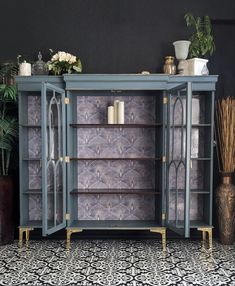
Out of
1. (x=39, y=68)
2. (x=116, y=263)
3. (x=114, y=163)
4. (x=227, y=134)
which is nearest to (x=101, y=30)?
(x=39, y=68)

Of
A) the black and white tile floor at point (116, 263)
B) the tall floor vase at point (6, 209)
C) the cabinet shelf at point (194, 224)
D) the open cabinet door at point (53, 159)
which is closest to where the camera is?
the black and white tile floor at point (116, 263)

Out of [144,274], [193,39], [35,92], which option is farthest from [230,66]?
[144,274]

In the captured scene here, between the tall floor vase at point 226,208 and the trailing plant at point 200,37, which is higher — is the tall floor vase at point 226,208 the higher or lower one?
the lower one

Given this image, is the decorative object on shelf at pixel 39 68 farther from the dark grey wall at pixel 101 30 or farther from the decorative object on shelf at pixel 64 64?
the dark grey wall at pixel 101 30

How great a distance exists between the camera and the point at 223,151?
12.0ft

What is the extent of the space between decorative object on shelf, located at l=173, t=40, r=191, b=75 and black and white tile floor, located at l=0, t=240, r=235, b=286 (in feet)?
6.95

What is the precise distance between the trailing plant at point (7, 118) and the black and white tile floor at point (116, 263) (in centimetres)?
106

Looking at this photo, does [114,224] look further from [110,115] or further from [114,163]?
[110,115]

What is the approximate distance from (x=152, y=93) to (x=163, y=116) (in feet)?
1.44

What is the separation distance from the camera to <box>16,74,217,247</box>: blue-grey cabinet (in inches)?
137

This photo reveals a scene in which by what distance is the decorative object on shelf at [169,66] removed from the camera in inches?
145

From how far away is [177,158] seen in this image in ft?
11.4

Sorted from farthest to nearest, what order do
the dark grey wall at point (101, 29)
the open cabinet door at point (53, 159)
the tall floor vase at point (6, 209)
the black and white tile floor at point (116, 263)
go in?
1. the dark grey wall at point (101, 29)
2. the tall floor vase at point (6, 209)
3. the open cabinet door at point (53, 159)
4. the black and white tile floor at point (116, 263)

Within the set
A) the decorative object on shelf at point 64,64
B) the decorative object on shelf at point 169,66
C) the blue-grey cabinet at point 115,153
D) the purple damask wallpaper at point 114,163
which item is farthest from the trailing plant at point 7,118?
the decorative object on shelf at point 169,66
